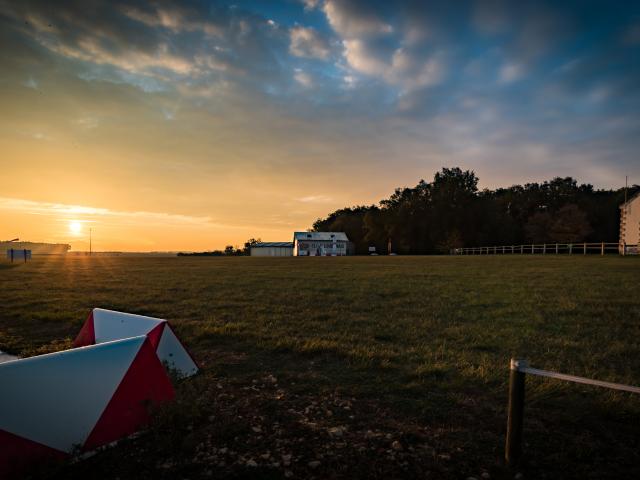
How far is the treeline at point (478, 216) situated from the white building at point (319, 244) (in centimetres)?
1083

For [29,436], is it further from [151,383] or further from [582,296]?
[582,296]

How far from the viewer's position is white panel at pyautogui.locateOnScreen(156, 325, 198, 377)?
17.0 feet

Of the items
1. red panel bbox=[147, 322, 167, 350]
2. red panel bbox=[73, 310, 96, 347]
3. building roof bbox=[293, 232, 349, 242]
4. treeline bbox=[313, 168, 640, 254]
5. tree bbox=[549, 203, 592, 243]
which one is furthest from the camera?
building roof bbox=[293, 232, 349, 242]

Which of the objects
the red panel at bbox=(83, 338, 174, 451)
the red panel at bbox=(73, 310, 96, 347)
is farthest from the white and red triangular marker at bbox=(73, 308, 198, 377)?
the red panel at bbox=(83, 338, 174, 451)

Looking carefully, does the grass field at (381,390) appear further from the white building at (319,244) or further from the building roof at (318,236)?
the building roof at (318,236)

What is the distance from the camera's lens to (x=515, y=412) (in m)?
2.96

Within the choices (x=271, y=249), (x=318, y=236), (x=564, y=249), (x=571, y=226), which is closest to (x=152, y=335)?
(x=564, y=249)

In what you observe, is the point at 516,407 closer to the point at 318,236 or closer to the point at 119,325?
the point at 119,325

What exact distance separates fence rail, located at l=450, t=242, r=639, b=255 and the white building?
27246mm

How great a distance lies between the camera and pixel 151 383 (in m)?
3.87

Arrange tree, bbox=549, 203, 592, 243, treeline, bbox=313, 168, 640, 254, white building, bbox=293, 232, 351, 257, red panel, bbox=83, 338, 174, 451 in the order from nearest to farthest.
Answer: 1. red panel, bbox=83, 338, 174, 451
2. tree, bbox=549, 203, 592, 243
3. treeline, bbox=313, 168, 640, 254
4. white building, bbox=293, 232, 351, 257

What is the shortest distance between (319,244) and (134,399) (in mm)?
86572

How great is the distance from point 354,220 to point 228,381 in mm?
115942

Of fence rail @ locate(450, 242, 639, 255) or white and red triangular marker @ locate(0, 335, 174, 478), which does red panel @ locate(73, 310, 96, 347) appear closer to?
white and red triangular marker @ locate(0, 335, 174, 478)
